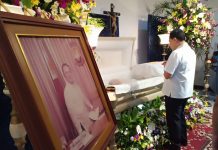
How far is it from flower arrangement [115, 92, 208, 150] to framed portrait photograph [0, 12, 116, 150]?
4.96ft

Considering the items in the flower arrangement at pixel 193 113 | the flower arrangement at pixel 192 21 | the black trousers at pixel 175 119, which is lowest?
Result: the flower arrangement at pixel 193 113

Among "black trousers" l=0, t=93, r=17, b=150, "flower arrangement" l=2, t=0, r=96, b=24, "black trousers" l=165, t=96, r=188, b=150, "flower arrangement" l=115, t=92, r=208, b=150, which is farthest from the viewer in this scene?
"black trousers" l=165, t=96, r=188, b=150

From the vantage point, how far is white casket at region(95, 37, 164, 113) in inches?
102

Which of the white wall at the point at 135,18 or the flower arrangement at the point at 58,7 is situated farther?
the white wall at the point at 135,18

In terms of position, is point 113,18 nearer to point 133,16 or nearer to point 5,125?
point 133,16

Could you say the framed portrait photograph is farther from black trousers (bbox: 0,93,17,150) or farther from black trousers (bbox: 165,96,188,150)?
black trousers (bbox: 165,96,188,150)

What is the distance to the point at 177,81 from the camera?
261 centimetres

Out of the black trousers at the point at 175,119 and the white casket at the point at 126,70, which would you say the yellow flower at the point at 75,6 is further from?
the black trousers at the point at 175,119

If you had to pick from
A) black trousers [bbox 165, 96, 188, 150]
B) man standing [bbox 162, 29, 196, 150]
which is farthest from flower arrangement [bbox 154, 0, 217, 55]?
black trousers [bbox 165, 96, 188, 150]

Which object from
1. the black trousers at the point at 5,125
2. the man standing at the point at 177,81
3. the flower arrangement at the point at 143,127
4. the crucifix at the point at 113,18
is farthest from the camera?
the crucifix at the point at 113,18

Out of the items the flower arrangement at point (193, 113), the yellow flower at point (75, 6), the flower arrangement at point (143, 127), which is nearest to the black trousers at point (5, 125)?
the yellow flower at point (75, 6)

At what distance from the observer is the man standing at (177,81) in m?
2.53

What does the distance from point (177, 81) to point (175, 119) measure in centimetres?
44

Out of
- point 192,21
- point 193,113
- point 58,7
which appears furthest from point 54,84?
point 192,21
